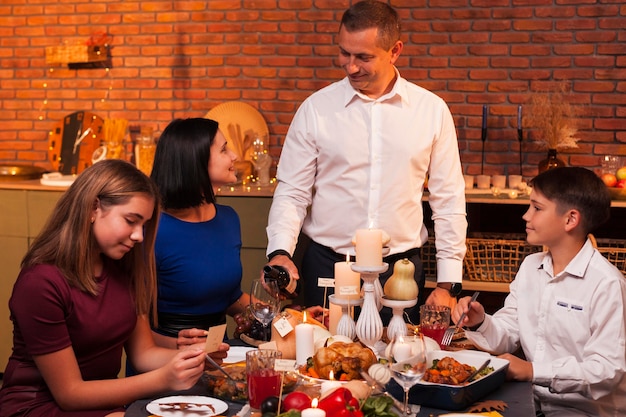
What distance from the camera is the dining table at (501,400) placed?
2.11 meters

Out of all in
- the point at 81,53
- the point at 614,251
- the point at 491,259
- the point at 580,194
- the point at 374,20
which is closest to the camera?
the point at 580,194

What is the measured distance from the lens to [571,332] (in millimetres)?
2695

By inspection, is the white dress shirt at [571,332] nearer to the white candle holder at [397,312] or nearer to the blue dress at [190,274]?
the white candle holder at [397,312]

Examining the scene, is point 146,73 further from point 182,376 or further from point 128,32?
point 182,376

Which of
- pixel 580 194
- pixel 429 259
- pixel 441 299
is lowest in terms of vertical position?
pixel 429 259

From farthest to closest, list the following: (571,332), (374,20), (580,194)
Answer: (374,20), (580,194), (571,332)

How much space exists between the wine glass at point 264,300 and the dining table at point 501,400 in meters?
0.34

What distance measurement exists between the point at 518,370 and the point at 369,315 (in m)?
0.45

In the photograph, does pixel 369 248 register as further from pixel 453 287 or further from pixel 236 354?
pixel 453 287

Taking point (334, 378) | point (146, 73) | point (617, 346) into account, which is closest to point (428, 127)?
point (617, 346)

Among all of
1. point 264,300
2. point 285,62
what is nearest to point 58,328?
point 264,300

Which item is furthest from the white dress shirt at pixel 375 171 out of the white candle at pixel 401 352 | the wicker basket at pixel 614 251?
the white candle at pixel 401 352

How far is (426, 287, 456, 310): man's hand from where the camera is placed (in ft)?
9.94

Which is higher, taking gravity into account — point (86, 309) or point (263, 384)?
point (86, 309)
